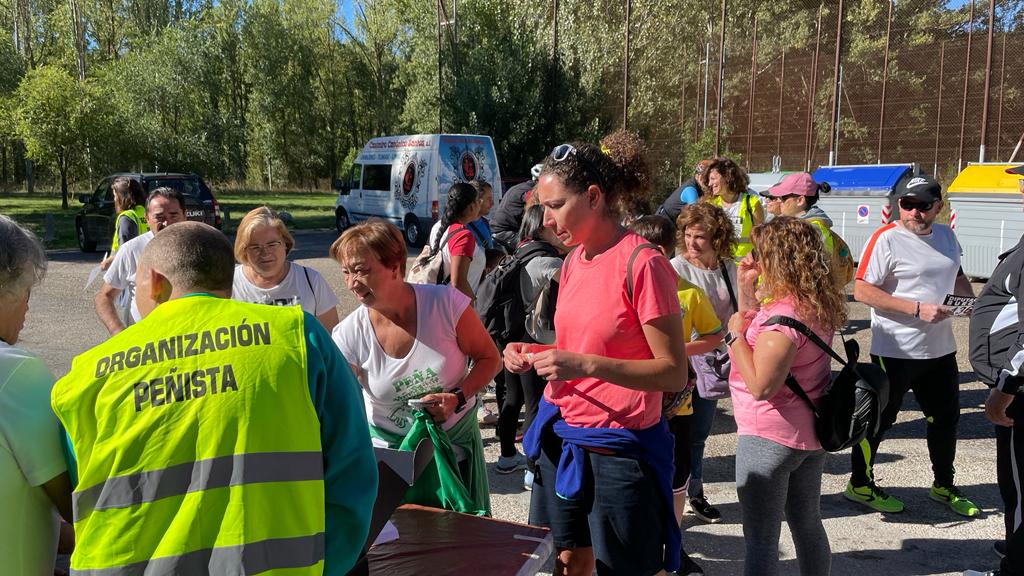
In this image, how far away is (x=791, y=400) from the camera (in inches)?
118

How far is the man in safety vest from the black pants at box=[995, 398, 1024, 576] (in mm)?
2929

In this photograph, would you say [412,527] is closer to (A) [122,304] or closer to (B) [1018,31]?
(A) [122,304]

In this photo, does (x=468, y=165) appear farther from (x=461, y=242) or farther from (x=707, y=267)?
(x=707, y=267)

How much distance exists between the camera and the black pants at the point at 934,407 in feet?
14.7

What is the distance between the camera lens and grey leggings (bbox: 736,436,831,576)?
117 inches

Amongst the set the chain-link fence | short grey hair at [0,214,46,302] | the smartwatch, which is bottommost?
the smartwatch

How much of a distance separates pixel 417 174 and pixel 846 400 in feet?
51.7

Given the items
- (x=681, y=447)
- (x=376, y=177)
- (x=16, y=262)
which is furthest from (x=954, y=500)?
(x=376, y=177)

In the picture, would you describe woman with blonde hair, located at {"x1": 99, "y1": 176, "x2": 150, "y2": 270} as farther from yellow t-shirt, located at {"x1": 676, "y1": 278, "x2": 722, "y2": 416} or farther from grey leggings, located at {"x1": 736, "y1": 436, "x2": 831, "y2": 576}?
grey leggings, located at {"x1": 736, "y1": 436, "x2": 831, "y2": 576}

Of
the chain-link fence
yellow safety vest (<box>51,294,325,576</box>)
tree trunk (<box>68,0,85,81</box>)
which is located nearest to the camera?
yellow safety vest (<box>51,294,325,576</box>)

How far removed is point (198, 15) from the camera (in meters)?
42.4

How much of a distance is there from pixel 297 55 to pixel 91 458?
145 ft

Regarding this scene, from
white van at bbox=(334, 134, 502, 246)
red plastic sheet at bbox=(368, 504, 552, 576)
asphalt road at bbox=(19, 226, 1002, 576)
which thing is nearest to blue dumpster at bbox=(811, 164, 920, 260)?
asphalt road at bbox=(19, 226, 1002, 576)

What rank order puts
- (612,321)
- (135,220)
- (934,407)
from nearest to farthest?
(612,321), (934,407), (135,220)
